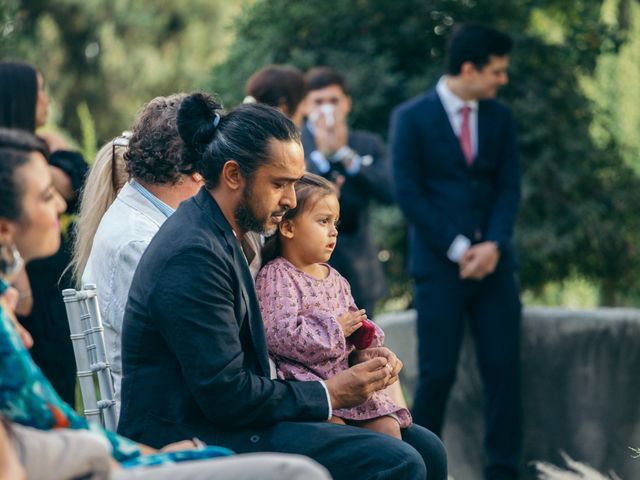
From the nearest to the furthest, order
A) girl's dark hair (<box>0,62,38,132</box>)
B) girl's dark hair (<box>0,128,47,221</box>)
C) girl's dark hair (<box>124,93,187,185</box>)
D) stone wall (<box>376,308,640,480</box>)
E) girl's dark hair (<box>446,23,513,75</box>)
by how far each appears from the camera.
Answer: girl's dark hair (<box>0,128,47,221</box>), girl's dark hair (<box>124,93,187,185</box>), girl's dark hair (<box>0,62,38,132</box>), girl's dark hair (<box>446,23,513,75</box>), stone wall (<box>376,308,640,480</box>)

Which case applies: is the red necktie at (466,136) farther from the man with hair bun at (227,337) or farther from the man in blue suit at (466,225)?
the man with hair bun at (227,337)

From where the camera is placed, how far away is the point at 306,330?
367cm

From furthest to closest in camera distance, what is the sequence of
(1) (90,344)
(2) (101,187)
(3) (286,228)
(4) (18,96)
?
(4) (18,96), (2) (101,187), (3) (286,228), (1) (90,344)

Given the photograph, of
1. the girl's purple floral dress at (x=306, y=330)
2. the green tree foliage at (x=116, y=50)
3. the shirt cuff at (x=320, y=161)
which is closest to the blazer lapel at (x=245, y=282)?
the girl's purple floral dress at (x=306, y=330)

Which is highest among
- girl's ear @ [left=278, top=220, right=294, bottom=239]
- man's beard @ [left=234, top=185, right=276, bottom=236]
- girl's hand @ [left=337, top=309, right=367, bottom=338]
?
man's beard @ [left=234, top=185, right=276, bottom=236]

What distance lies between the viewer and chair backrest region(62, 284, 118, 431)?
3.75 metres

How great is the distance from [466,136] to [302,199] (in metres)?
2.40

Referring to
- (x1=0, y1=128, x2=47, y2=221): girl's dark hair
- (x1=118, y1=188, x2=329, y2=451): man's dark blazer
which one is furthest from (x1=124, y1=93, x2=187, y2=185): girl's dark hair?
(x1=0, y1=128, x2=47, y2=221): girl's dark hair

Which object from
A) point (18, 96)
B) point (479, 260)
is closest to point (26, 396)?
point (18, 96)

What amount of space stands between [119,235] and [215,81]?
4259 millimetres

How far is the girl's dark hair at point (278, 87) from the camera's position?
5.95 m

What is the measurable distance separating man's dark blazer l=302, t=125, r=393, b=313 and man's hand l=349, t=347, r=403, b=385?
287cm

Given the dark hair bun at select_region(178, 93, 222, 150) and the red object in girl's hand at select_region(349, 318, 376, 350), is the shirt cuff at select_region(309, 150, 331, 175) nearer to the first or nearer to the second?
the red object in girl's hand at select_region(349, 318, 376, 350)

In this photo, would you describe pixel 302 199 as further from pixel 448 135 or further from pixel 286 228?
pixel 448 135
